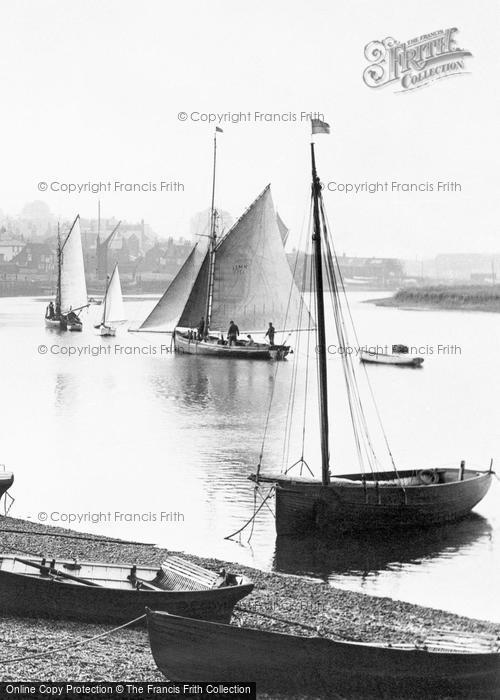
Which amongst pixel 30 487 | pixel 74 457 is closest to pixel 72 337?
pixel 74 457

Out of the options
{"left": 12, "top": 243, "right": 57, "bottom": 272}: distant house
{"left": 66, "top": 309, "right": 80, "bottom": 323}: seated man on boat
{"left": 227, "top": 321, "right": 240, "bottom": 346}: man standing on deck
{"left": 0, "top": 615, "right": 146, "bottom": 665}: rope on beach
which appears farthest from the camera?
{"left": 12, "top": 243, "right": 57, "bottom": 272}: distant house

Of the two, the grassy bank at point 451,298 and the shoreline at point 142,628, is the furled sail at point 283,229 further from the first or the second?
the shoreline at point 142,628

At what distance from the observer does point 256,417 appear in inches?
1390

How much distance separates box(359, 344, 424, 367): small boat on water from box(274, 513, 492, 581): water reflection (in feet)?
97.3

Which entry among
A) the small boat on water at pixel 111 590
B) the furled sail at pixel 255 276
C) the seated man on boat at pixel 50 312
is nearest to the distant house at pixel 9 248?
the seated man on boat at pixel 50 312

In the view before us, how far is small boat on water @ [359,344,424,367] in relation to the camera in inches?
1946

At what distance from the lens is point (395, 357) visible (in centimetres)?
4962

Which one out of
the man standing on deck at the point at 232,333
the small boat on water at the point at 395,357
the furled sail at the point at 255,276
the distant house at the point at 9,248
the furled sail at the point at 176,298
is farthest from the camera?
the distant house at the point at 9,248

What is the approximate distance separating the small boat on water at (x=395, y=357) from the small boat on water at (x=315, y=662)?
38.6m

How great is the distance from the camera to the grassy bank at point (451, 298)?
68938 mm

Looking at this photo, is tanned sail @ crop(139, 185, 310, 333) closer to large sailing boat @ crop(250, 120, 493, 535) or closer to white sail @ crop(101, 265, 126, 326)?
white sail @ crop(101, 265, 126, 326)

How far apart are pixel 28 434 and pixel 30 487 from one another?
25.7 feet

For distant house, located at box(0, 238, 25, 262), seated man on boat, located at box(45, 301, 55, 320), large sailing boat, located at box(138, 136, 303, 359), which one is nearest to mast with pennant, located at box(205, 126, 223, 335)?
large sailing boat, located at box(138, 136, 303, 359)

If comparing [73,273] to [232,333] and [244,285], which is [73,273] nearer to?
[232,333]
